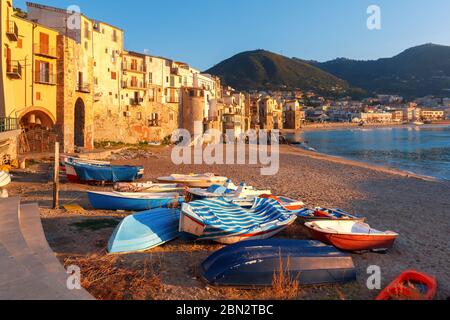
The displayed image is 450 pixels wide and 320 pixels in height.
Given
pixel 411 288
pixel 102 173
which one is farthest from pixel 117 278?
pixel 102 173

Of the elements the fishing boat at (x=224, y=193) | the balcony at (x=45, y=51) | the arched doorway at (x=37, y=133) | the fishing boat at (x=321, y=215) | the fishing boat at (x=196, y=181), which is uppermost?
the balcony at (x=45, y=51)

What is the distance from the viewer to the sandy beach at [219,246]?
23.2 ft

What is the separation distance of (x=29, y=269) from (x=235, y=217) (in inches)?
241

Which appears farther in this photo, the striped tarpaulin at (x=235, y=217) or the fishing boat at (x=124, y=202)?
the fishing boat at (x=124, y=202)

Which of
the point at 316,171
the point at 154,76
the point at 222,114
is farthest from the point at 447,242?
the point at 222,114

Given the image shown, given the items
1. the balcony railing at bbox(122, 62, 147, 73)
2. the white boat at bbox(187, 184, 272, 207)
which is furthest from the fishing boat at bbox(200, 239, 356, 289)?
the balcony railing at bbox(122, 62, 147, 73)

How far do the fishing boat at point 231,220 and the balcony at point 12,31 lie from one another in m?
19.1

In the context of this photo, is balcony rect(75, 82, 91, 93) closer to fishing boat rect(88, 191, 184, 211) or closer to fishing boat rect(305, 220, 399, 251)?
fishing boat rect(88, 191, 184, 211)

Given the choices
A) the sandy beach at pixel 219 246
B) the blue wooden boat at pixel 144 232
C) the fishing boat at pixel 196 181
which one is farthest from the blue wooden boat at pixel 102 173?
the blue wooden boat at pixel 144 232

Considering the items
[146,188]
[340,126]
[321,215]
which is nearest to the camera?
[321,215]

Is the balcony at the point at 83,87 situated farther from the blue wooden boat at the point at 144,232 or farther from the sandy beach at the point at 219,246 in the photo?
the blue wooden boat at the point at 144,232

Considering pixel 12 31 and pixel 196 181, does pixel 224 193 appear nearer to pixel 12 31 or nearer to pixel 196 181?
pixel 196 181

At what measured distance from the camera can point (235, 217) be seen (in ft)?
35.8

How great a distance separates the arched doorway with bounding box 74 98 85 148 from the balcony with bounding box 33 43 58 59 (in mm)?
5926
